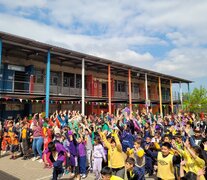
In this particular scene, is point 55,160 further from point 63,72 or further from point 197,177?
point 63,72

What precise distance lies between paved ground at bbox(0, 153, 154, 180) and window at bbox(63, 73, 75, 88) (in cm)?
1279

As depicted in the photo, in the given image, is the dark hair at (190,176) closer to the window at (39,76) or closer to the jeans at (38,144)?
the jeans at (38,144)

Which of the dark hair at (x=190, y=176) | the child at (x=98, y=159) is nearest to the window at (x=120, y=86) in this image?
the child at (x=98, y=159)

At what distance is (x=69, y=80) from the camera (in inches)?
879

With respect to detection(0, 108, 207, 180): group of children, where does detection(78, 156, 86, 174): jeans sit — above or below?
below

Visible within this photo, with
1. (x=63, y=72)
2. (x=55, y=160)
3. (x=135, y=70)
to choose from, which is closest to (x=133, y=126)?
(x=55, y=160)

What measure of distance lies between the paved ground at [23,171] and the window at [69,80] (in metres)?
12.8

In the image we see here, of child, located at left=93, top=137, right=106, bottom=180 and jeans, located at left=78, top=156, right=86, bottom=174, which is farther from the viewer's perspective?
jeans, located at left=78, top=156, right=86, bottom=174

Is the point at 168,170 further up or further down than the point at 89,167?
further up

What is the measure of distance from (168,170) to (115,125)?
489 centimetres

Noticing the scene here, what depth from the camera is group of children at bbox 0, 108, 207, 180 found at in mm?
4547

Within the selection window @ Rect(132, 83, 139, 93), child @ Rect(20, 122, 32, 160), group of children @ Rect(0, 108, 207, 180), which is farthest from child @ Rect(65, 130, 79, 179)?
window @ Rect(132, 83, 139, 93)

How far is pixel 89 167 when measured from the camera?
8258mm

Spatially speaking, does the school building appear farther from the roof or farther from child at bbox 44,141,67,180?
child at bbox 44,141,67,180
